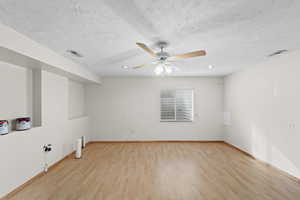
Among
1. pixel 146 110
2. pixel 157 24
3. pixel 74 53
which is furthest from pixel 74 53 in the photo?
pixel 146 110

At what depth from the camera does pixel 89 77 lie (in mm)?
4527

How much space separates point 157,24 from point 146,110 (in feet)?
13.4

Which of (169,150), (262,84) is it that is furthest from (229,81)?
(169,150)

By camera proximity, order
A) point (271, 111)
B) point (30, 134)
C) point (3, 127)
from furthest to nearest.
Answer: point (271, 111), point (30, 134), point (3, 127)

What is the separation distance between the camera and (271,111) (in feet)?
11.4

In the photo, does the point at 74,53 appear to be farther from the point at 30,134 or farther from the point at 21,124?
the point at 30,134

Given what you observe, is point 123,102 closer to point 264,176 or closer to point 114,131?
point 114,131

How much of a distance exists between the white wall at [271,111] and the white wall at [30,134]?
474cm

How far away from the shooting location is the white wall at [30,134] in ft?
7.88

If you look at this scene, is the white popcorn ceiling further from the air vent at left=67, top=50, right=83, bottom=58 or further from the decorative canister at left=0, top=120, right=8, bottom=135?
the decorative canister at left=0, top=120, right=8, bottom=135

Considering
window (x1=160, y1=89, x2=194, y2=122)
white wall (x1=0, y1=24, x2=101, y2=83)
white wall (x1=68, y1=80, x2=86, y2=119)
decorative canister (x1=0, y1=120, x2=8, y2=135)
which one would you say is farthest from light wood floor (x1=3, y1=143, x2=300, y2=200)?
white wall (x1=0, y1=24, x2=101, y2=83)

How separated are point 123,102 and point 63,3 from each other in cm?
440

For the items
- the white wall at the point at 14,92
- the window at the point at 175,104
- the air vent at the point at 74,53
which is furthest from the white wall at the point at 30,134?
the window at the point at 175,104

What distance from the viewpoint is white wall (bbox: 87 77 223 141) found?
18.8 feet
